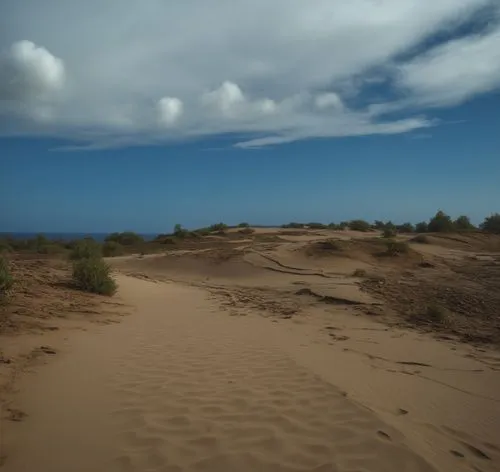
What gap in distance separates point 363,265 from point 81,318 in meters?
10.7

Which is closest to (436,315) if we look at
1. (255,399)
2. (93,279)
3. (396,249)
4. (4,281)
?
(255,399)

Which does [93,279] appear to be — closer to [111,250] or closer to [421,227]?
[111,250]

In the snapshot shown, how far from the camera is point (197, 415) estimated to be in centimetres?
404

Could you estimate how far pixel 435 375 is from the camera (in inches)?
219

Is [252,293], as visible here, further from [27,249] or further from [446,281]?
[27,249]

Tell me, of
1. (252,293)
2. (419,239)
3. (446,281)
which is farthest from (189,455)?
(419,239)

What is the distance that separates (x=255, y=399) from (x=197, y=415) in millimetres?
695

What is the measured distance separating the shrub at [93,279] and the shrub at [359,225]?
2597 cm

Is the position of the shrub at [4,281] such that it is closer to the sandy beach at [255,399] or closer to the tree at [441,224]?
the sandy beach at [255,399]

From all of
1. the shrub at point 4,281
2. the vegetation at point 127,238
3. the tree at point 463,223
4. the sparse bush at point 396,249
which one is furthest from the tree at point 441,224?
the shrub at point 4,281

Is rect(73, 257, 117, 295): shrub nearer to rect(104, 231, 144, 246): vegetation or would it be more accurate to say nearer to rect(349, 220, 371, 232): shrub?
rect(104, 231, 144, 246): vegetation

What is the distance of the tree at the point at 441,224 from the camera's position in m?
28.2

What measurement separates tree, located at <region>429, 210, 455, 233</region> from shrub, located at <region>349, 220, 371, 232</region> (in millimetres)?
4911

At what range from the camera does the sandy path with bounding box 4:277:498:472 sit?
3.27 meters
